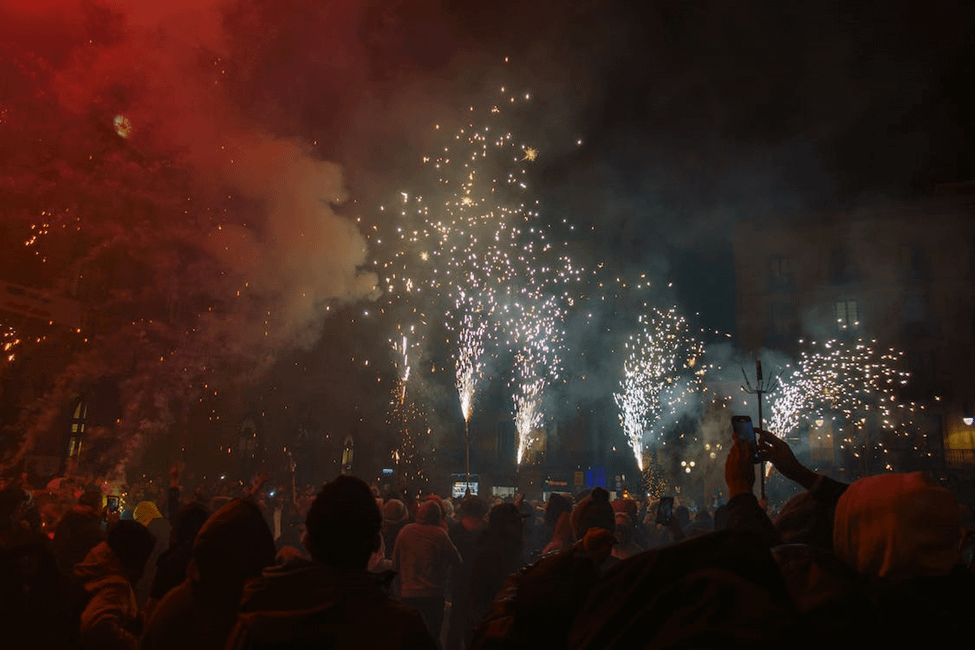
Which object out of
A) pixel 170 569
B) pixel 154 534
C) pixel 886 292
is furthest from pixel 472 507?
pixel 886 292

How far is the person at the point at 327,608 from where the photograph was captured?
1.88m

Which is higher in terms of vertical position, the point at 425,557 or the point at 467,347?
the point at 467,347

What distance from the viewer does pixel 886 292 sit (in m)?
36.2

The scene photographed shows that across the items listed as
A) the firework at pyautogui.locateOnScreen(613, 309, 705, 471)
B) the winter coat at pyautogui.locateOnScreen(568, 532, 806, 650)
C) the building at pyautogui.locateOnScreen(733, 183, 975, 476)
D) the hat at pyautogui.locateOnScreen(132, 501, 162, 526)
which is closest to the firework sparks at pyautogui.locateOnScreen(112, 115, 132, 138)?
the hat at pyautogui.locateOnScreen(132, 501, 162, 526)

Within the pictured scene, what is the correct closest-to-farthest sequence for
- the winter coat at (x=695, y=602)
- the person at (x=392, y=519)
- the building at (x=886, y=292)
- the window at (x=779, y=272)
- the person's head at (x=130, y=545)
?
the winter coat at (x=695, y=602) → the person's head at (x=130, y=545) → the person at (x=392, y=519) → the building at (x=886, y=292) → the window at (x=779, y=272)

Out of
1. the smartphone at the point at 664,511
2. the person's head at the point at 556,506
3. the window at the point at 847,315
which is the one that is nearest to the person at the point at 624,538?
the smartphone at the point at 664,511

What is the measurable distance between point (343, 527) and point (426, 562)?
4704 millimetres

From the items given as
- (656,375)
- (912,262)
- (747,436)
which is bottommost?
(747,436)

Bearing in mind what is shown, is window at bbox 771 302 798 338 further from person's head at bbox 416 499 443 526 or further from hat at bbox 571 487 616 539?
hat at bbox 571 487 616 539

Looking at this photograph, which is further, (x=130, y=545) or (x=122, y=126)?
(x=122, y=126)

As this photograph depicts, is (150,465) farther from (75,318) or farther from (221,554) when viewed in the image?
(221,554)

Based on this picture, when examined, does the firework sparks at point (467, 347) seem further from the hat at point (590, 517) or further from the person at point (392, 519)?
the hat at point (590, 517)

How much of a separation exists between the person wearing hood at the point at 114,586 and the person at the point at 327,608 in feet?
5.25

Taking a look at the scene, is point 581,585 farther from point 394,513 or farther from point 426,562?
point 394,513
